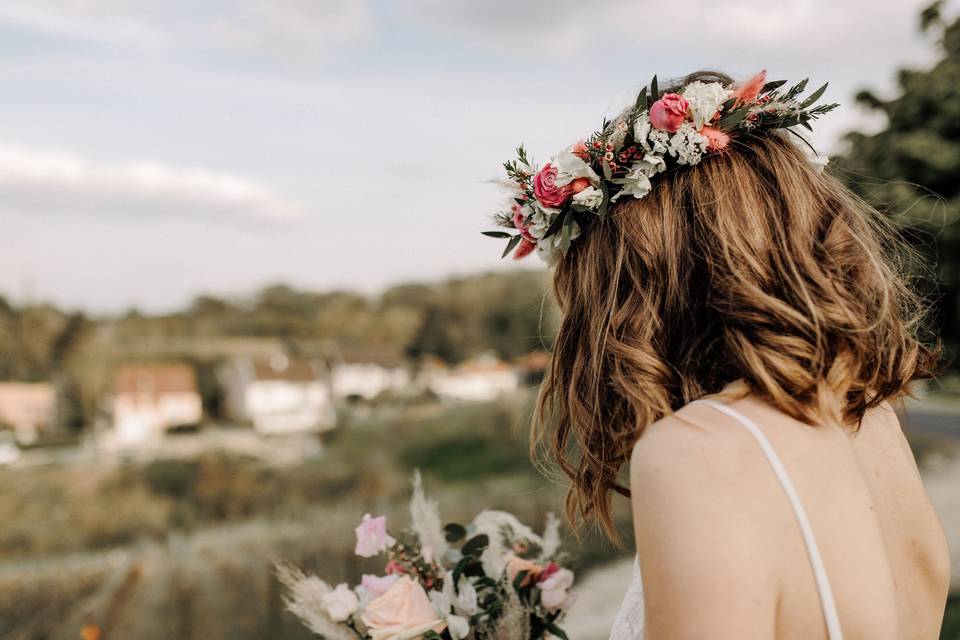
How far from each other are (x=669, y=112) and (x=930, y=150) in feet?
24.5

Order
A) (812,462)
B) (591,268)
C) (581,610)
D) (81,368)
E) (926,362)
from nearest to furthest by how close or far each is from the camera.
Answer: (812,462) → (591,268) → (926,362) → (581,610) → (81,368)

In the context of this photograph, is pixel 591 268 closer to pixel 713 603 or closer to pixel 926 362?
pixel 713 603

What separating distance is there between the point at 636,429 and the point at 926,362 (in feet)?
2.91

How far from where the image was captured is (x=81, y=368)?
154 feet

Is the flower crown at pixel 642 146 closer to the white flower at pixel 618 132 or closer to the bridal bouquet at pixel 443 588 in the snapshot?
the white flower at pixel 618 132

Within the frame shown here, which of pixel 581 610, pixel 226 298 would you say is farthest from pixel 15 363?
pixel 581 610


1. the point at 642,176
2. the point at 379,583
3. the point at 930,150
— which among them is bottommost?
the point at 379,583

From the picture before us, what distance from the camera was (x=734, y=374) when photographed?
1.39 metres

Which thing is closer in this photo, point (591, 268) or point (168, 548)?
point (591, 268)

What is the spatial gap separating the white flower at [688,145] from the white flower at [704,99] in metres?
0.06

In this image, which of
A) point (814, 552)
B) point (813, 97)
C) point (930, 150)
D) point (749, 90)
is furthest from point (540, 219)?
point (930, 150)

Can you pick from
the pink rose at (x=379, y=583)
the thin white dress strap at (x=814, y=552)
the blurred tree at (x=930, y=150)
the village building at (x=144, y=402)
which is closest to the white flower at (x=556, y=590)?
the pink rose at (x=379, y=583)

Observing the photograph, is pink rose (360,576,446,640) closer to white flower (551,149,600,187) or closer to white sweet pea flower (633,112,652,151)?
white flower (551,149,600,187)

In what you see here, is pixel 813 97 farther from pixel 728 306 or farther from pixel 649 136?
pixel 728 306
